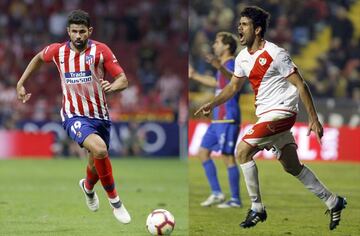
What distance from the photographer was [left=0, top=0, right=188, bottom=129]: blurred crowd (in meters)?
25.2

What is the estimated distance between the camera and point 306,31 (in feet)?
75.1

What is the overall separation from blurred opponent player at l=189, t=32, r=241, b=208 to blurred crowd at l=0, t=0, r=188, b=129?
12770 millimetres

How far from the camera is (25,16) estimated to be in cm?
2838

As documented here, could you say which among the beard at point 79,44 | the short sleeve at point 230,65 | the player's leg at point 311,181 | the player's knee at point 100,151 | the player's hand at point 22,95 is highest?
the beard at point 79,44

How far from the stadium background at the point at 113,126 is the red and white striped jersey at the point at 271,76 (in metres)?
1.62

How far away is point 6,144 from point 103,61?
1462cm

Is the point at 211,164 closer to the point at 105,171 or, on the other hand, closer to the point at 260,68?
the point at 105,171

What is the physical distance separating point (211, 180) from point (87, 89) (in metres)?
3.34

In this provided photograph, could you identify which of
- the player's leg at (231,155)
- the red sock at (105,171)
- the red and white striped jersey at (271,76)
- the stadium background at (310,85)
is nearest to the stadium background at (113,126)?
the red sock at (105,171)

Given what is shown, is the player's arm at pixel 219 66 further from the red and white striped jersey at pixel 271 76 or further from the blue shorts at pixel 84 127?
the red and white striped jersey at pixel 271 76

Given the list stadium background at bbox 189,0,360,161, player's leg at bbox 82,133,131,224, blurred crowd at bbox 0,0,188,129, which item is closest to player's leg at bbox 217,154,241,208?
player's leg at bbox 82,133,131,224

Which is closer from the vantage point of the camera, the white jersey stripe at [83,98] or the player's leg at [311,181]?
the player's leg at [311,181]

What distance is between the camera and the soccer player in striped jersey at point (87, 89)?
8508 mm

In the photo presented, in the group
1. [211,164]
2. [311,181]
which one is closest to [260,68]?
[311,181]
